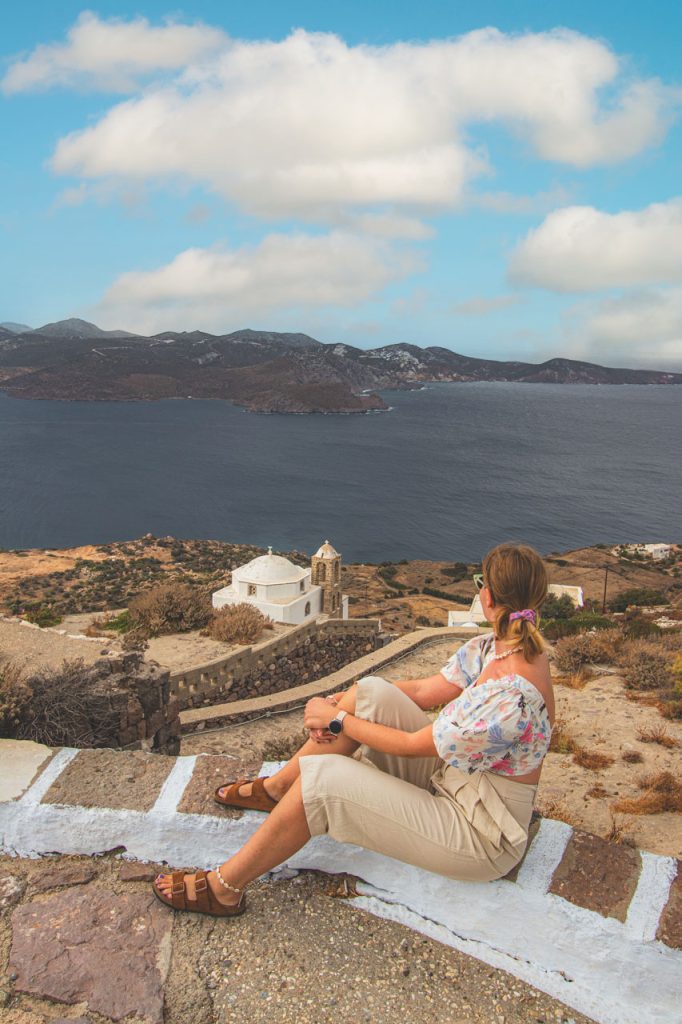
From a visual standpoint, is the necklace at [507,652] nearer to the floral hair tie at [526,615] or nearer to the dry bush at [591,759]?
the floral hair tie at [526,615]

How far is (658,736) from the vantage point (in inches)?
257

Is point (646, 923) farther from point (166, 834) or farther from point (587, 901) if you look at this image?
point (166, 834)

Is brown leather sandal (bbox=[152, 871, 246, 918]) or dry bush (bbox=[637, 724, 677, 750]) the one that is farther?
dry bush (bbox=[637, 724, 677, 750])

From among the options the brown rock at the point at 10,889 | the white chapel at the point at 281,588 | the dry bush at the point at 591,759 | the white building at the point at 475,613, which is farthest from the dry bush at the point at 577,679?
the white building at the point at 475,613

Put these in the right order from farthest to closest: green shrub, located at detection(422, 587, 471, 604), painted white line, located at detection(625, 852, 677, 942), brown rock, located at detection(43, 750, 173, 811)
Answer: green shrub, located at detection(422, 587, 471, 604) < brown rock, located at detection(43, 750, 173, 811) < painted white line, located at detection(625, 852, 677, 942)

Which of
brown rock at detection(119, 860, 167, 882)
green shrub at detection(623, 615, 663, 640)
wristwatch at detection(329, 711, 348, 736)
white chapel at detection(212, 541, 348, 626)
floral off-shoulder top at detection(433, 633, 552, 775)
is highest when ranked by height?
floral off-shoulder top at detection(433, 633, 552, 775)

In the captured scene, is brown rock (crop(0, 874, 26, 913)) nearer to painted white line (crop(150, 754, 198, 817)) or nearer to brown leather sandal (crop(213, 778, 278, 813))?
painted white line (crop(150, 754, 198, 817))

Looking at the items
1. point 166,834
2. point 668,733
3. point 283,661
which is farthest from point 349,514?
point 166,834

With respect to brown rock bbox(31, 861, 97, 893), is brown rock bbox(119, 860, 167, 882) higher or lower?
lower

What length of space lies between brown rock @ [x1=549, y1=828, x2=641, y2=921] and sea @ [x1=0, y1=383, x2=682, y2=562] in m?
46.9

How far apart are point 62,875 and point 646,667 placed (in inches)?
312

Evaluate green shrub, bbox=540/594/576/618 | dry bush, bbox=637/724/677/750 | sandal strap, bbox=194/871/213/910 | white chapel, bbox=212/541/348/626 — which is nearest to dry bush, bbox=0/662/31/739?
sandal strap, bbox=194/871/213/910

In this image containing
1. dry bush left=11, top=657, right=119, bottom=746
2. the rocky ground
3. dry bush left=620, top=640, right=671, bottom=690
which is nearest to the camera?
the rocky ground

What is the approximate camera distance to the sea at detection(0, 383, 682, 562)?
54.8 m
